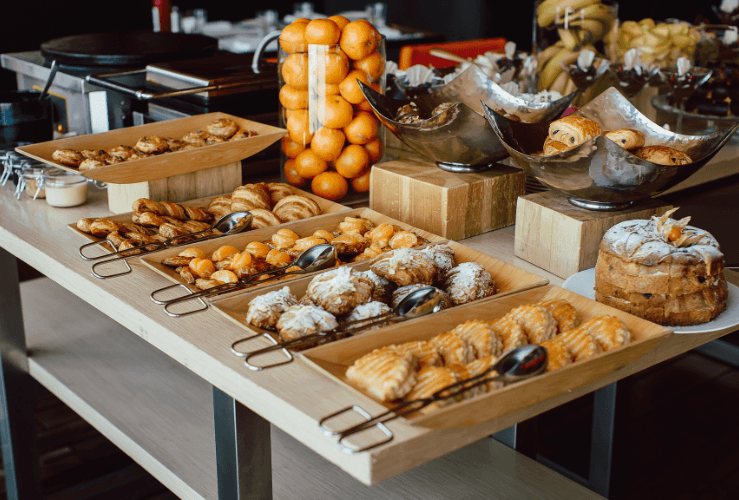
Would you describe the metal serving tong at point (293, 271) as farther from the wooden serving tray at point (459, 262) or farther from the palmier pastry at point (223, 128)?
the palmier pastry at point (223, 128)

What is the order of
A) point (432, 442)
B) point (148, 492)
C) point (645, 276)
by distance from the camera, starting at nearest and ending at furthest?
point (432, 442) → point (645, 276) → point (148, 492)

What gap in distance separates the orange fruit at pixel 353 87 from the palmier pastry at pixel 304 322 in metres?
0.64

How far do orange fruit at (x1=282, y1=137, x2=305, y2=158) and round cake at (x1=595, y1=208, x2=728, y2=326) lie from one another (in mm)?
715

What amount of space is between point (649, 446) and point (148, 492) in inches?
54.9

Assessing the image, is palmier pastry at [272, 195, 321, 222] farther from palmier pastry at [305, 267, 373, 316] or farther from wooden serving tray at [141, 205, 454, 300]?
palmier pastry at [305, 267, 373, 316]

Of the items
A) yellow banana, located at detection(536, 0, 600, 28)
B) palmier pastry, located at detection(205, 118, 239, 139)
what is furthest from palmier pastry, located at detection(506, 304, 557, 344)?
yellow banana, located at detection(536, 0, 600, 28)

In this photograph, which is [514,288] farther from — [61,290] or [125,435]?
[61,290]

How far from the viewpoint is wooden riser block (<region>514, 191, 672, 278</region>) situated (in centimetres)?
107

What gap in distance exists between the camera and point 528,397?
0.76m

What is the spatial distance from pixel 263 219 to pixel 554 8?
1.35m

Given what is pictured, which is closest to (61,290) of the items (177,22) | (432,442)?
(432,442)

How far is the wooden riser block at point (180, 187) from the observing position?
134 cm

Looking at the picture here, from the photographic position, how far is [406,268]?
0.98m

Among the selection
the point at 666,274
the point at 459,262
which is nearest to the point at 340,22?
the point at 459,262
